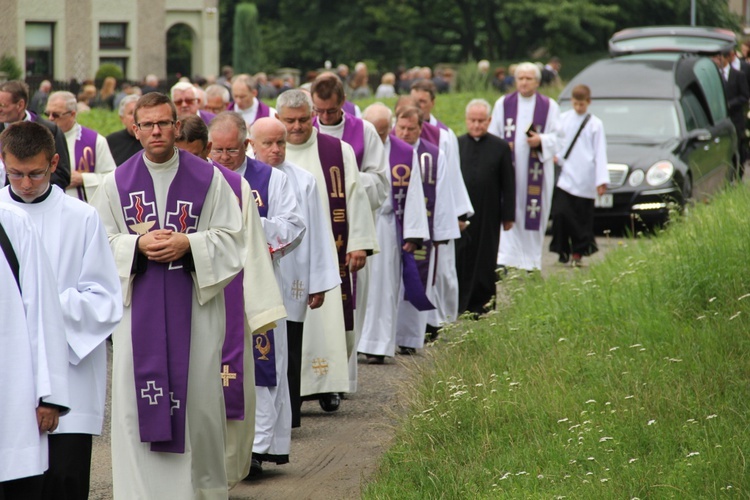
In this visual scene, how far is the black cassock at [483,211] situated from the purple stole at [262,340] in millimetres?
5357

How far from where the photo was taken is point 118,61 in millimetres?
41875

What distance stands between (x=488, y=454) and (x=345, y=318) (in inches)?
102

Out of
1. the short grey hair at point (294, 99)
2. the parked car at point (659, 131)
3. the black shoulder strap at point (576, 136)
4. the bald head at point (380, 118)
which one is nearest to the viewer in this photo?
the short grey hair at point (294, 99)

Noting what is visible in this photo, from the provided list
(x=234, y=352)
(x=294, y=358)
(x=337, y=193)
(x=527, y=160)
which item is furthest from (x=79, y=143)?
(x=527, y=160)

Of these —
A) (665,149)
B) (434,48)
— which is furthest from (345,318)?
(434,48)

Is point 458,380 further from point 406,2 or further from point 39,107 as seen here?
point 406,2

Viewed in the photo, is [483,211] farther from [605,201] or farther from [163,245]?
[163,245]

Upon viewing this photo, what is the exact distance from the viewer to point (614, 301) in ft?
31.1

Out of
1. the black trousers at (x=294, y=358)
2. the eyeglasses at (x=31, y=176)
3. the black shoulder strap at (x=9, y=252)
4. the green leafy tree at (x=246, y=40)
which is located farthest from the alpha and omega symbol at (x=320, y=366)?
the green leafy tree at (x=246, y=40)

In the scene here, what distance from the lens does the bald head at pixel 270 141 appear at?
775cm

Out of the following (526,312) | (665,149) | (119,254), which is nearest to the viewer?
(119,254)

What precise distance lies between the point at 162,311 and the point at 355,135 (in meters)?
3.75

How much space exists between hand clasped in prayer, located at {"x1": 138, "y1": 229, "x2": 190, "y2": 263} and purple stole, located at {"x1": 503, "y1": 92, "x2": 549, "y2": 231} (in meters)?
8.87

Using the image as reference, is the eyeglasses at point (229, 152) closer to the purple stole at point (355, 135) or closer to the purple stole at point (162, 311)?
the purple stole at point (162, 311)
